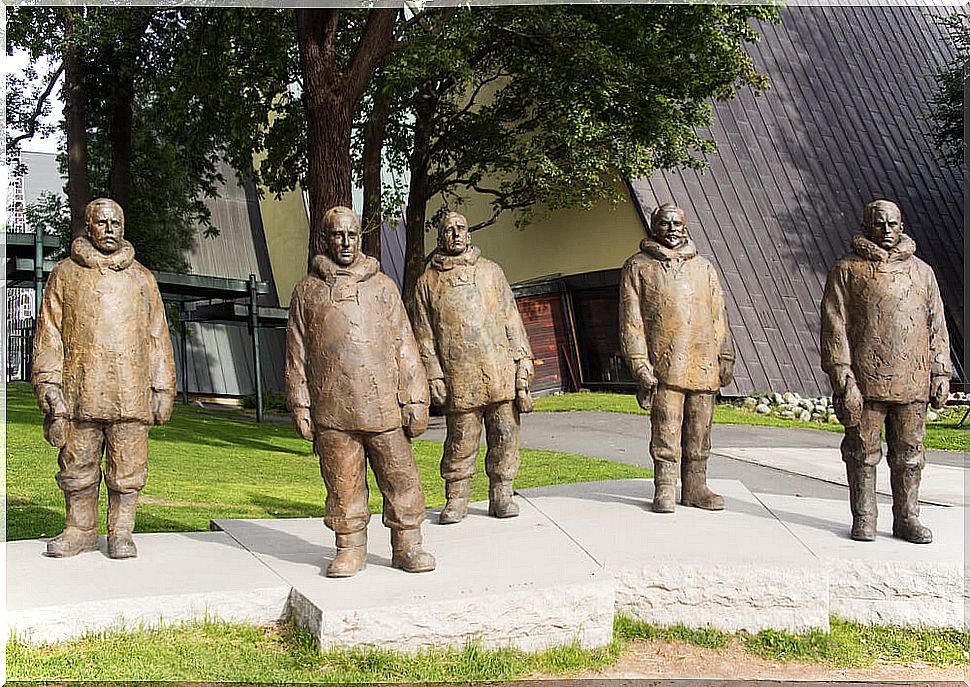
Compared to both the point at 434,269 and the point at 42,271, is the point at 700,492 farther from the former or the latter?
the point at 42,271

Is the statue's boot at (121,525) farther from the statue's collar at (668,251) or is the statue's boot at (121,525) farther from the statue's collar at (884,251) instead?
the statue's collar at (884,251)

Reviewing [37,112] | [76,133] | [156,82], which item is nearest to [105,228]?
[76,133]

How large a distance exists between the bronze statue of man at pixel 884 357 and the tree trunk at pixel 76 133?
11298 mm

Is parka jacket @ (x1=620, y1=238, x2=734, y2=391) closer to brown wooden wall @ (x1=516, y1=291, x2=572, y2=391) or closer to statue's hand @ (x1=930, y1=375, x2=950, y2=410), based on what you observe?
statue's hand @ (x1=930, y1=375, x2=950, y2=410)

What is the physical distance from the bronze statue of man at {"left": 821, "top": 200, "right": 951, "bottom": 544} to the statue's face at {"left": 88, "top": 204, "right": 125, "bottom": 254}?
4.51 meters

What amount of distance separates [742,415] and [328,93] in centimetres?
862

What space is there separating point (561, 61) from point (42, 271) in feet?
27.2

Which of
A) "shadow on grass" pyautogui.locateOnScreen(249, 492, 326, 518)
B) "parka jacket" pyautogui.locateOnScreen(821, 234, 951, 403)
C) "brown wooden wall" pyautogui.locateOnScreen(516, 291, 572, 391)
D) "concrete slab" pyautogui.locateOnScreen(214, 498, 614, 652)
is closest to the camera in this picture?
"concrete slab" pyautogui.locateOnScreen(214, 498, 614, 652)

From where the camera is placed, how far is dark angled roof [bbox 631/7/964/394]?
57.7 ft

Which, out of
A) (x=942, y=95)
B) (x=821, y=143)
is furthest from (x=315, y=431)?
(x=942, y=95)

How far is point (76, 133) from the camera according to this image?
14.9m

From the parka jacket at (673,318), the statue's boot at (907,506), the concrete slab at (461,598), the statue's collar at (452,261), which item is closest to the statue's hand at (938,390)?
the statue's boot at (907,506)

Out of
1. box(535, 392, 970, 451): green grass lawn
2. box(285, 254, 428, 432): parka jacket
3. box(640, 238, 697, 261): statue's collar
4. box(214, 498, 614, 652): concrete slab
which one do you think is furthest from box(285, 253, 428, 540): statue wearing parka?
box(535, 392, 970, 451): green grass lawn

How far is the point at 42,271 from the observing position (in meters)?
13.9
